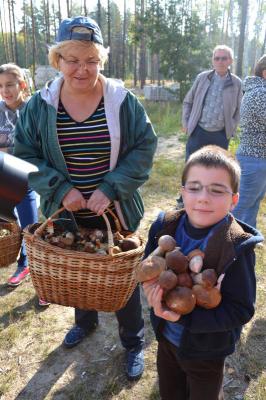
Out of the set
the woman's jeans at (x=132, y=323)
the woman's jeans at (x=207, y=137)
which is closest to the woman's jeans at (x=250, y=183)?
the woman's jeans at (x=207, y=137)

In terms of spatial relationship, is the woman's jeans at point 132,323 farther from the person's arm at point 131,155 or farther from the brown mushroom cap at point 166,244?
the brown mushroom cap at point 166,244

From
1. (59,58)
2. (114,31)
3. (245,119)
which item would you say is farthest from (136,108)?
(114,31)

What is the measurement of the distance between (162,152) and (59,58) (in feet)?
20.6

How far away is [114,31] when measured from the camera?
3591 centimetres

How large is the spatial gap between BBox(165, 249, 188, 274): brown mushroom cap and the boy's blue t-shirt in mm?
139

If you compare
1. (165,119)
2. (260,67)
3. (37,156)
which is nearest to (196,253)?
(37,156)

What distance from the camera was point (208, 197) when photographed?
1.31 m

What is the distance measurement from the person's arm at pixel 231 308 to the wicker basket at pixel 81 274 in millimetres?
450

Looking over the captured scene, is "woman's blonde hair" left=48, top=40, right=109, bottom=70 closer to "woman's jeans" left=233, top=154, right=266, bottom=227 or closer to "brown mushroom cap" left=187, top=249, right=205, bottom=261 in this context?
"brown mushroom cap" left=187, top=249, right=205, bottom=261

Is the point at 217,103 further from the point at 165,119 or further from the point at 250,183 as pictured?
the point at 165,119

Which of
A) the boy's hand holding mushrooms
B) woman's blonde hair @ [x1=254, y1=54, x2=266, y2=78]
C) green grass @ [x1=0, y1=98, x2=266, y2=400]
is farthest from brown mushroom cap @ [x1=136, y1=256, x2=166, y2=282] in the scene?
woman's blonde hair @ [x1=254, y1=54, x2=266, y2=78]

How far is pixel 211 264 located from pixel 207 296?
0.43 ft

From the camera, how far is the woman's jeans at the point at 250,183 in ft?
10.3

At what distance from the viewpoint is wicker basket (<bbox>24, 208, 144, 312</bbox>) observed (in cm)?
165
